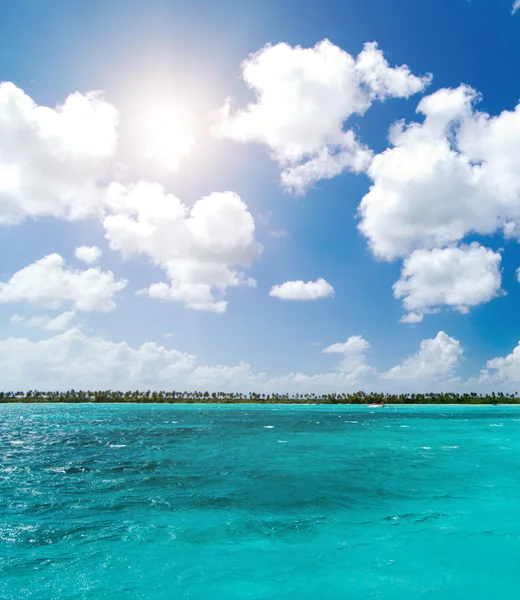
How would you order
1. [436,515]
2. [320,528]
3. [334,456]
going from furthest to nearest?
[334,456] < [436,515] < [320,528]

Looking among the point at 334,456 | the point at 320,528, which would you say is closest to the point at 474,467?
the point at 334,456

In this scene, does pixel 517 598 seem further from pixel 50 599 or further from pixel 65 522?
pixel 65 522

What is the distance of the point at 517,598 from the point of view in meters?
14.4

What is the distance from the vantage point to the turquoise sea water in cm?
1541

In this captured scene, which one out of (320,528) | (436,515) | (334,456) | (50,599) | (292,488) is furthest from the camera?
(334,456)

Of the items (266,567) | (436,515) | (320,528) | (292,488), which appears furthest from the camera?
(292,488)

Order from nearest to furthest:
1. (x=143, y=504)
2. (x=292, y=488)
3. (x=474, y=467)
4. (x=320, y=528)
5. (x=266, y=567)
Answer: (x=266, y=567) → (x=320, y=528) → (x=143, y=504) → (x=292, y=488) → (x=474, y=467)

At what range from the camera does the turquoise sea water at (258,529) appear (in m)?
15.4

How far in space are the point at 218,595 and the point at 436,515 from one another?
16.0 m

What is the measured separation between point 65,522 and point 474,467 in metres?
38.2

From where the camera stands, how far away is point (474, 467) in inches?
1587

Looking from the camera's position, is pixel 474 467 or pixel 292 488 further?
pixel 474 467

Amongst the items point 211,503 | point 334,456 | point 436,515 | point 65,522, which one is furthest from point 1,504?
point 334,456

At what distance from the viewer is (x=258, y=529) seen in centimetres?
2108
